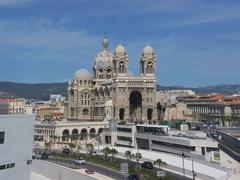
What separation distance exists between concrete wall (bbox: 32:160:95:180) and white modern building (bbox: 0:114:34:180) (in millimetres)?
12108

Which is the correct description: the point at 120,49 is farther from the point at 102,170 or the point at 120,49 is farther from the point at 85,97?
the point at 102,170

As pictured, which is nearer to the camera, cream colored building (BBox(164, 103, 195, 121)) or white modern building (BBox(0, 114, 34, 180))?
white modern building (BBox(0, 114, 34, 180))

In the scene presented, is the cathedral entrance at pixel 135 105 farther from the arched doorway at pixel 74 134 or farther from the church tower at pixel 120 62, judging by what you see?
the arched doorway at pixel 74 134

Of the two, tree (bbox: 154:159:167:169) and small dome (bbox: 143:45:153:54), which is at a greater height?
small dome (bbox: 143:45:153:54)

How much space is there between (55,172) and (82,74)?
Answer: 296 ft

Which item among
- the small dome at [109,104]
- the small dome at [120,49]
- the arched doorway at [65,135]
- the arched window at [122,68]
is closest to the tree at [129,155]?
the arched doorway at [65,135]

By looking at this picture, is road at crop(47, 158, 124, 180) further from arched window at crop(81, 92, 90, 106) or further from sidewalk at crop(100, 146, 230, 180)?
arched window at crop(81, 92, 90, 106)

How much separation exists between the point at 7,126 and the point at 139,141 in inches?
2429

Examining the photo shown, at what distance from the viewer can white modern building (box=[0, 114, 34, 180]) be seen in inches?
1797

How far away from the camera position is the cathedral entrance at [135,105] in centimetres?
14850

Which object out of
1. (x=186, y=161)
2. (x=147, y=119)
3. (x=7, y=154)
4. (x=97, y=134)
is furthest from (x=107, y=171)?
(x=147, y=119)

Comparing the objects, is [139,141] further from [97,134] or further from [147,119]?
[147,119]

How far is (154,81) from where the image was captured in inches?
5758

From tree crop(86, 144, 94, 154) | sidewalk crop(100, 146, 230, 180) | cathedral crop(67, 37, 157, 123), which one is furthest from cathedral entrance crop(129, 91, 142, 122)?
sidewalk crop(100, 146, 230, 180)
